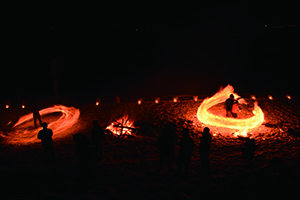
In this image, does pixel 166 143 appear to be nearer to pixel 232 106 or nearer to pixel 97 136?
pixel 97 136

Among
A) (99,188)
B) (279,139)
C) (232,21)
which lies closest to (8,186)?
(99,188)

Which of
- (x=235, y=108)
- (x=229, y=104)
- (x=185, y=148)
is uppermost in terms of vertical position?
(x=229, y=104)

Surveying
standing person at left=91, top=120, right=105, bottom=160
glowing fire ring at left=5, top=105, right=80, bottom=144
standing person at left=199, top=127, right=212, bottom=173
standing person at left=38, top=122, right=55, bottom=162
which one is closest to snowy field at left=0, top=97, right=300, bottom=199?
glowing fire ring at left=5, top=105, right=80, bottom=144

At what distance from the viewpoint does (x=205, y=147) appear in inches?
299

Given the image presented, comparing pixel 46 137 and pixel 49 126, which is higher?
pixel 49 126

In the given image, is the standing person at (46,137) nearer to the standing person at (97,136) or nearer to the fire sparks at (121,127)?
the standing person at (97,136)

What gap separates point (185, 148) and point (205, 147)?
0.69 m

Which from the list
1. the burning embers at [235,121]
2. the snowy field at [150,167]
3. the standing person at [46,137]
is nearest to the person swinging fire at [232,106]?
the snowy field at [150,167]

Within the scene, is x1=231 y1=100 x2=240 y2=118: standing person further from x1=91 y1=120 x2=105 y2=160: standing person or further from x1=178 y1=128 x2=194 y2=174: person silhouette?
x1=91 y1=120 x2=105 y2=160: standing person

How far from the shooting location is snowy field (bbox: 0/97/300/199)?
21.8ft

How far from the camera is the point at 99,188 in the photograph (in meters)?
7.01

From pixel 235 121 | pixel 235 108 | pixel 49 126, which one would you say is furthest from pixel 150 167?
pixel 235 108

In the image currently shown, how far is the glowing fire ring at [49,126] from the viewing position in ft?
35.3

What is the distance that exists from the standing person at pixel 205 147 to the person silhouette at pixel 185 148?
0.36m
